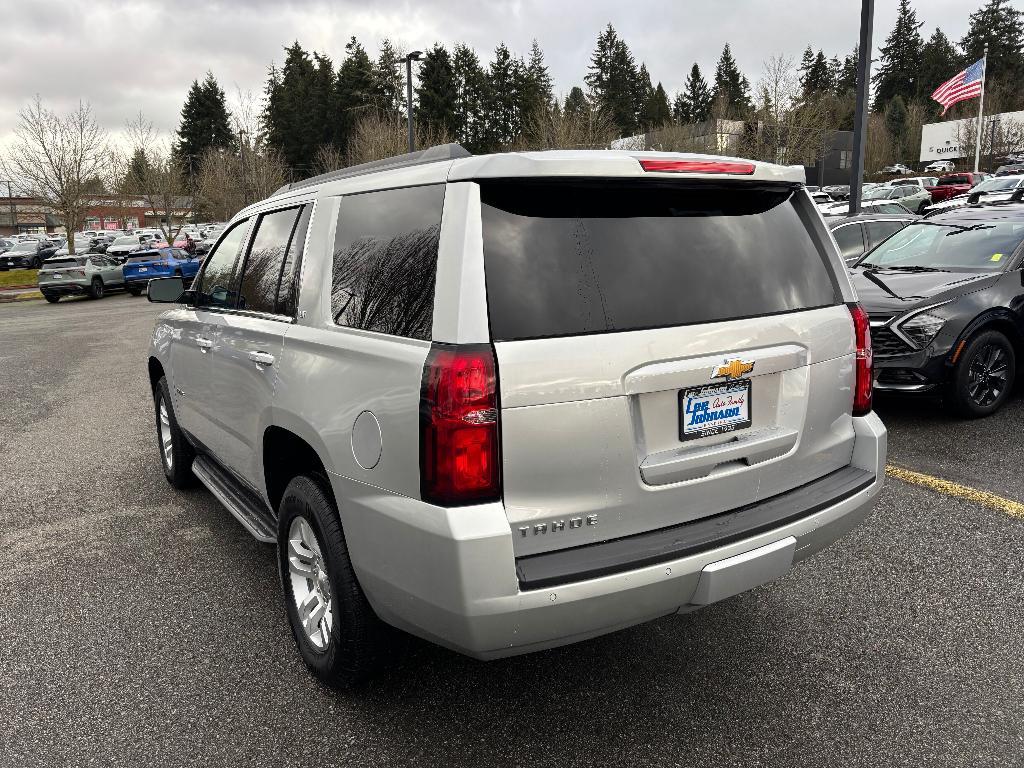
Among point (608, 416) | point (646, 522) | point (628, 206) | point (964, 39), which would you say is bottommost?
→ point (646, 522)

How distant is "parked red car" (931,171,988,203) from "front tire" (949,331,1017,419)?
34879 millimetres

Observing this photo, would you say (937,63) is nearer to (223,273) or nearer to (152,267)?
(152,267)

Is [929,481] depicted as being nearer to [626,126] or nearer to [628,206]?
[628,206]

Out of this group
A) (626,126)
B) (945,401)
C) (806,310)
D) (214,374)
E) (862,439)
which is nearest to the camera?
(806,310)

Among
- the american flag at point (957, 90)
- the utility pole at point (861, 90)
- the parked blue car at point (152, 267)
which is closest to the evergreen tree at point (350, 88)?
the parked blue car at point (152, 267)

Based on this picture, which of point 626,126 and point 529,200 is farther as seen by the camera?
point 626,126

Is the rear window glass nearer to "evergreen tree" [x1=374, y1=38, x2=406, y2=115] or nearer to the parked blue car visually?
the parked blue car

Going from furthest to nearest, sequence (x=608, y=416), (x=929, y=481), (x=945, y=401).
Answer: (x=945, y=401)
(x=929, y=481)
(x=608, y=416)

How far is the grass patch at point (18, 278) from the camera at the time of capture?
3228 centimetres

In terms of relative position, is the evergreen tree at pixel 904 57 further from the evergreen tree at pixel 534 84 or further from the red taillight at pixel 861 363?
the red taillight at pixel 861 363

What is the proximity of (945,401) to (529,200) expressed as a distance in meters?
5.39

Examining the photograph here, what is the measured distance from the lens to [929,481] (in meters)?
5.04

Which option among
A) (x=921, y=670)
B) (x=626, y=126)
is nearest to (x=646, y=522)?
(x=921, y=670)

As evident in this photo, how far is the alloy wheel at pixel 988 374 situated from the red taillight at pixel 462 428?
5635 mm
